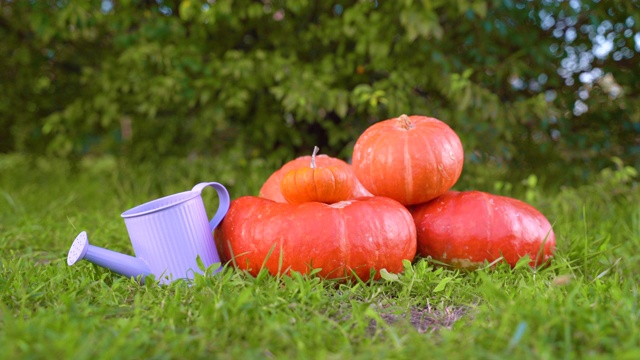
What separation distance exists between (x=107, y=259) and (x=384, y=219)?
96cm

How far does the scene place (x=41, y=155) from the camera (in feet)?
14.6

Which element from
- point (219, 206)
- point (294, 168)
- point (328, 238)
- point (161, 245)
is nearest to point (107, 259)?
point (161, 245)

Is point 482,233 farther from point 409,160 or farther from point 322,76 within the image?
point 322,76

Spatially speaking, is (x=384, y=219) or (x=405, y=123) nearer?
(x=384, y=219)

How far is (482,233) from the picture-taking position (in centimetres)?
200

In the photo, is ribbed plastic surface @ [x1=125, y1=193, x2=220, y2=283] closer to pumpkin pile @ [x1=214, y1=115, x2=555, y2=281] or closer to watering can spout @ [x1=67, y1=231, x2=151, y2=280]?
watering can spout @ [x1=67, y1=231, x2=151, y2=280]

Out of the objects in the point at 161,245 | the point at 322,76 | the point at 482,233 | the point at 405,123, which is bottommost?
the point at 482,233

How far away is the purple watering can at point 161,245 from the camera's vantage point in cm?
182

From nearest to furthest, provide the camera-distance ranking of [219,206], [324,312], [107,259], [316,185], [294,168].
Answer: [324,312]
[107,259]
[316,185]
[219,206]
[294,168]

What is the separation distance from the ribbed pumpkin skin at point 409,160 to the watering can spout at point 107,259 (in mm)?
903

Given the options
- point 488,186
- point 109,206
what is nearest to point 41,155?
point 109,206

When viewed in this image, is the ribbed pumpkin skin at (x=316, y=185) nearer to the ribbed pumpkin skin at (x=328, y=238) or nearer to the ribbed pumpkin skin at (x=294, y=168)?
the ribbed pumpkin skin at (x=328, y=238)

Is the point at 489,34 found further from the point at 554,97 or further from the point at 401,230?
the point at 401,230

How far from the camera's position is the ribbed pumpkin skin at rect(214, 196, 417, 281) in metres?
1.82
